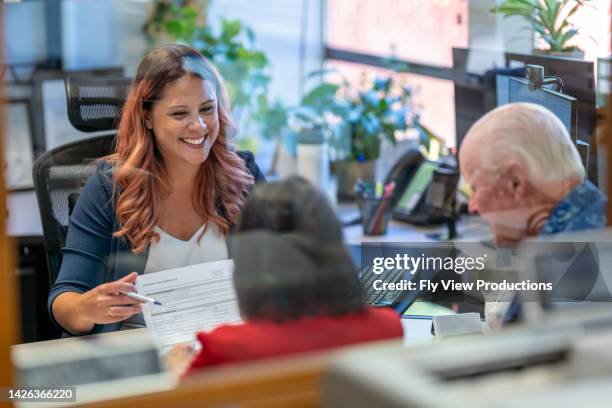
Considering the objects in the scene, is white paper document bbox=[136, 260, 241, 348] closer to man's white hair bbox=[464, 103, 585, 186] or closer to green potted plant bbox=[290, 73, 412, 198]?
man's white hair bbox=[464, 103, 585, 186]

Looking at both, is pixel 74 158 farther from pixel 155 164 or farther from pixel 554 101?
pixel 554 101

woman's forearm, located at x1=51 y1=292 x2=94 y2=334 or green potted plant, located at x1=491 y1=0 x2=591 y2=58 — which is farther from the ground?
green potted plant, located at x1=491 y1=0 x2=591 y2=58

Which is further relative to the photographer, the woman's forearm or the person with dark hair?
the woman's forearm

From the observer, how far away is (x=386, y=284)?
156 cm

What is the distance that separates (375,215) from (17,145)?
1.31 m

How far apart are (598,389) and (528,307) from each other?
13.8 inches

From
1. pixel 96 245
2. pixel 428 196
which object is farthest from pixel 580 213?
pixel 428 196

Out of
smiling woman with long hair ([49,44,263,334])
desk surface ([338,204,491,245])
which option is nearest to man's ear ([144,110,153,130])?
smiling woman with long hair ([49,44,263,334])

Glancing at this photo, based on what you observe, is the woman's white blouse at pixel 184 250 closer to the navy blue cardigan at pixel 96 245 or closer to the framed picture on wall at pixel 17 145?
the navy blue cardigan at pixel 96 245

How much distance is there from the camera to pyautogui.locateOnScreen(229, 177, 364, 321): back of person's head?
3.88 ft

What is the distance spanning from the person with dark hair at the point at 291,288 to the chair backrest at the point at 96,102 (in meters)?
0.66

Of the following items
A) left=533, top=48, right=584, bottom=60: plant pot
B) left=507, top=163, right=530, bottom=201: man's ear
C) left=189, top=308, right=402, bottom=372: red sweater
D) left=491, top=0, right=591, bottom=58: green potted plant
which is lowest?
left=189, top=308, right=402, bottom=372: red sweater

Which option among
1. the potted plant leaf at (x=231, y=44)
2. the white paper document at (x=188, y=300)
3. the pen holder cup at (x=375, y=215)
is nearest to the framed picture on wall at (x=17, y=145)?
the white paper document at (x=188, y=300)

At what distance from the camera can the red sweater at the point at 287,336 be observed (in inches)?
42.3
